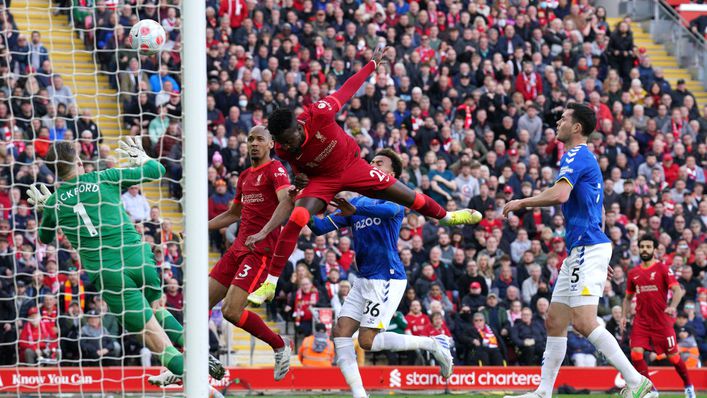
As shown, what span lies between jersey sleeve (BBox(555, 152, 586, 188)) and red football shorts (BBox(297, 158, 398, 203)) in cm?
171

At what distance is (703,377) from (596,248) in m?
8.36

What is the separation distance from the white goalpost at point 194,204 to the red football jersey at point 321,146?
6.84 ft

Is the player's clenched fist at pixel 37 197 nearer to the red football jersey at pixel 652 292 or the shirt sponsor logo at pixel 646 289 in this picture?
the red football jersey at pixel 652 292

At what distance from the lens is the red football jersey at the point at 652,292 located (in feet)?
50.3

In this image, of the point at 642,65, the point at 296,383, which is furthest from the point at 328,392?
the point at 642,65

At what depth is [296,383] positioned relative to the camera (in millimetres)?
16500

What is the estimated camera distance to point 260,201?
39.0ft

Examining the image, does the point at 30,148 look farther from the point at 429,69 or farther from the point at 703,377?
the point at 703,377

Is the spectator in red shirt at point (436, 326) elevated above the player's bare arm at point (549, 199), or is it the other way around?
the player's bare arm at point (549, 199)

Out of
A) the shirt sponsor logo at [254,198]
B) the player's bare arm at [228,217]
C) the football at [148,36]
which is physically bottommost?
the player's bare arm at [228,217]

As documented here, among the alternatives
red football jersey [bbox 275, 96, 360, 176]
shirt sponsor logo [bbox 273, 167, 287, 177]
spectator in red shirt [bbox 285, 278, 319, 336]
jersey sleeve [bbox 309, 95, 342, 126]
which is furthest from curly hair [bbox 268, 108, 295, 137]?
spectator in red shirt [bbox 285, 278, 319, 336]

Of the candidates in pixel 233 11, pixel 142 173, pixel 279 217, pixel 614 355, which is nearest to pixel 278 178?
pixel 279 217

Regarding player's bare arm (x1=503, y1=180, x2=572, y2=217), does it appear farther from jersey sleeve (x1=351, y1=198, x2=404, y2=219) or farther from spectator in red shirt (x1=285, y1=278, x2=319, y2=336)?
spectator in red shirt (x1=285, y1=278, x2=319, y2=336)

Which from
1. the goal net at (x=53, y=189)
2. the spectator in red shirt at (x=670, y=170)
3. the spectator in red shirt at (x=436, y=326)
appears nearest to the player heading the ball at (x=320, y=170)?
the goal net at (x=53, y=189)
